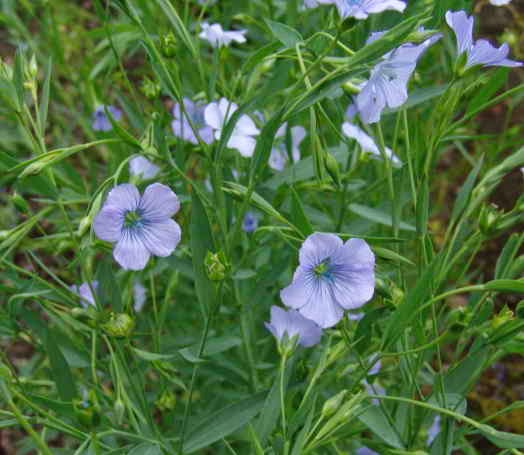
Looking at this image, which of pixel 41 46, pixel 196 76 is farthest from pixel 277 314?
pixel 41 46

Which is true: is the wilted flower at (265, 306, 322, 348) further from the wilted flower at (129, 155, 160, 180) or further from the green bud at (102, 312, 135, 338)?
the wilted flower at (129, 155, 160, 180)

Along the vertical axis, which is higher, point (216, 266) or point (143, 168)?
point (143, 168)

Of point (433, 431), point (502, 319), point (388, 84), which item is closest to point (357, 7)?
point (388, 84)

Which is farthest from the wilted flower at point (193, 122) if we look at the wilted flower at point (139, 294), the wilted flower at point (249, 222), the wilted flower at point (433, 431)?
the wilted flower at point (433, 431)

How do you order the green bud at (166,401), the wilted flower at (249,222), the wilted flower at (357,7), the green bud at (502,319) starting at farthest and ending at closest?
the wilted flower at (249,222) < the green bud at (166,401) < the green bud at (502,319) < the wilted flower at (357,7)

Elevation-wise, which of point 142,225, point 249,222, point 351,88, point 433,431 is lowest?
point 433,431

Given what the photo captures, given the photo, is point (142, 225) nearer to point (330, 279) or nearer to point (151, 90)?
point (330, 279)

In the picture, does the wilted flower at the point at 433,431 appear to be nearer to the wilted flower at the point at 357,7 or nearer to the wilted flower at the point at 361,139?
the wilted flower at the point at 361,139
